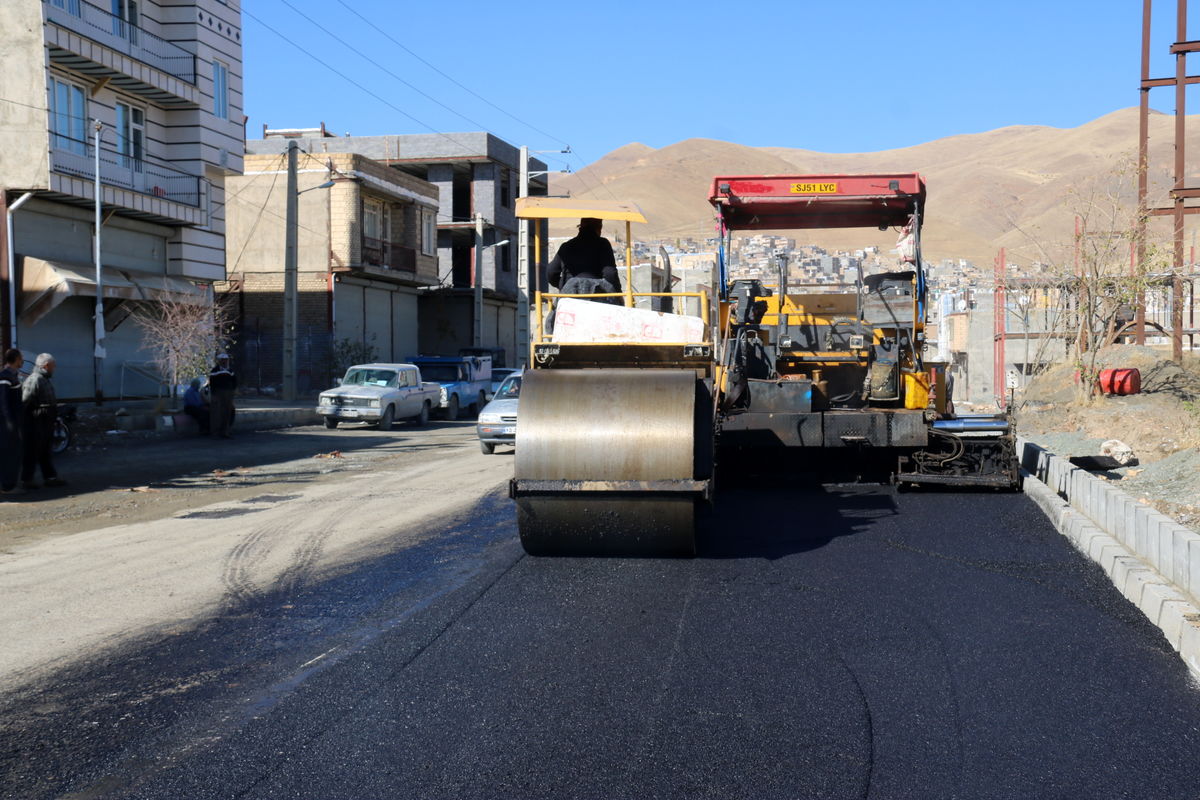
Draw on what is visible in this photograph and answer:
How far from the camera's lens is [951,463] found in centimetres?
1214

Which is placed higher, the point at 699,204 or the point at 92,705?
the point at 699,204

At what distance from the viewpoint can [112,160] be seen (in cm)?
2697

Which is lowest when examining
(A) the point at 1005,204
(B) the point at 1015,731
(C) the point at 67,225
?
(B) the point at 1015,731

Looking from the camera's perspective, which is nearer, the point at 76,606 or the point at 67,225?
the point at 76,606

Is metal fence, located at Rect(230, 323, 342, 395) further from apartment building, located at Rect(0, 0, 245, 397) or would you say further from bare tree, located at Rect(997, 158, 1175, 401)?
bare tree, located at Rect(997, 158, 1175, 401)

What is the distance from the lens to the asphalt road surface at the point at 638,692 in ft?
14.4

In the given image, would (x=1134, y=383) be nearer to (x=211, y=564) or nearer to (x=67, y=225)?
(x=211, y=564)

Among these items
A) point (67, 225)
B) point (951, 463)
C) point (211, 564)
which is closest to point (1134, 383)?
point (951, 463)

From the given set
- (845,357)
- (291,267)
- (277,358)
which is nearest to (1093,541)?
(845,357)

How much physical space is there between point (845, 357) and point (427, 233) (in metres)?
36.0

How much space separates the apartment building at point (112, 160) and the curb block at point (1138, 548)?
19.6 metres

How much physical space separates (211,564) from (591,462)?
304cm

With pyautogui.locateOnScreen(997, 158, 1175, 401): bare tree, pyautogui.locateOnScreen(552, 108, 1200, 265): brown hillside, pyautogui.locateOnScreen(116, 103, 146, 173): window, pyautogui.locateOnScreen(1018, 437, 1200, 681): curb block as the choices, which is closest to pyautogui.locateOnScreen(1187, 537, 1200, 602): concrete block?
pyautogui.locateOnScreen(1018, 437, 1200, 681): curb block

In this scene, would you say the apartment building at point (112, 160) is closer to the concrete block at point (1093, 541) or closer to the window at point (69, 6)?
the window at point (69, 6)
